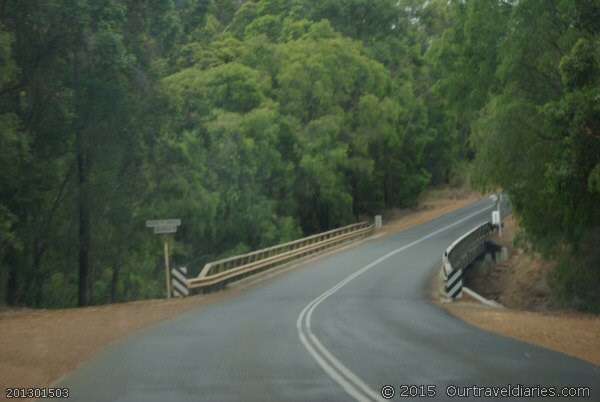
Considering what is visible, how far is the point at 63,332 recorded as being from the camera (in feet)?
61.5

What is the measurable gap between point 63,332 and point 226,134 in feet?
90.3

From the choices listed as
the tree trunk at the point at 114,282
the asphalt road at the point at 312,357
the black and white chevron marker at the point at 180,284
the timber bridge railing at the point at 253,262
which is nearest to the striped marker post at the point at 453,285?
the asphalt road at the point at 312,357

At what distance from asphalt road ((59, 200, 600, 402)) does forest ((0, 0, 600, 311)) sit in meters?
5.46

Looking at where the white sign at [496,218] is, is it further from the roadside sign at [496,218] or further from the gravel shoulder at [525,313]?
the gravel shoulder at [525,313]

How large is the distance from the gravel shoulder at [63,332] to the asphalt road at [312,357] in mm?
551

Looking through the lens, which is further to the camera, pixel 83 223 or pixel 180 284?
pixel 83 223

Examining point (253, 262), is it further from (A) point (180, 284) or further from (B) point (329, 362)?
(B) point (329, 362)

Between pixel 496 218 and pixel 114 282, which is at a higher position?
pixel 496 218

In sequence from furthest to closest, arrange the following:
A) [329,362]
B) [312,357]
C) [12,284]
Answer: [12,284], [312,357], [329,362]

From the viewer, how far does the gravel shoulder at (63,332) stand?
13.3 metres

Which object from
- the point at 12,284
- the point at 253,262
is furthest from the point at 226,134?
the point at 12,284

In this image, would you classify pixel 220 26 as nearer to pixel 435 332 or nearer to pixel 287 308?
pixel 287 308

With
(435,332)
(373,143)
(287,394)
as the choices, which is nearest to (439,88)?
(435,332)

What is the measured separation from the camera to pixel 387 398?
9758 mm
